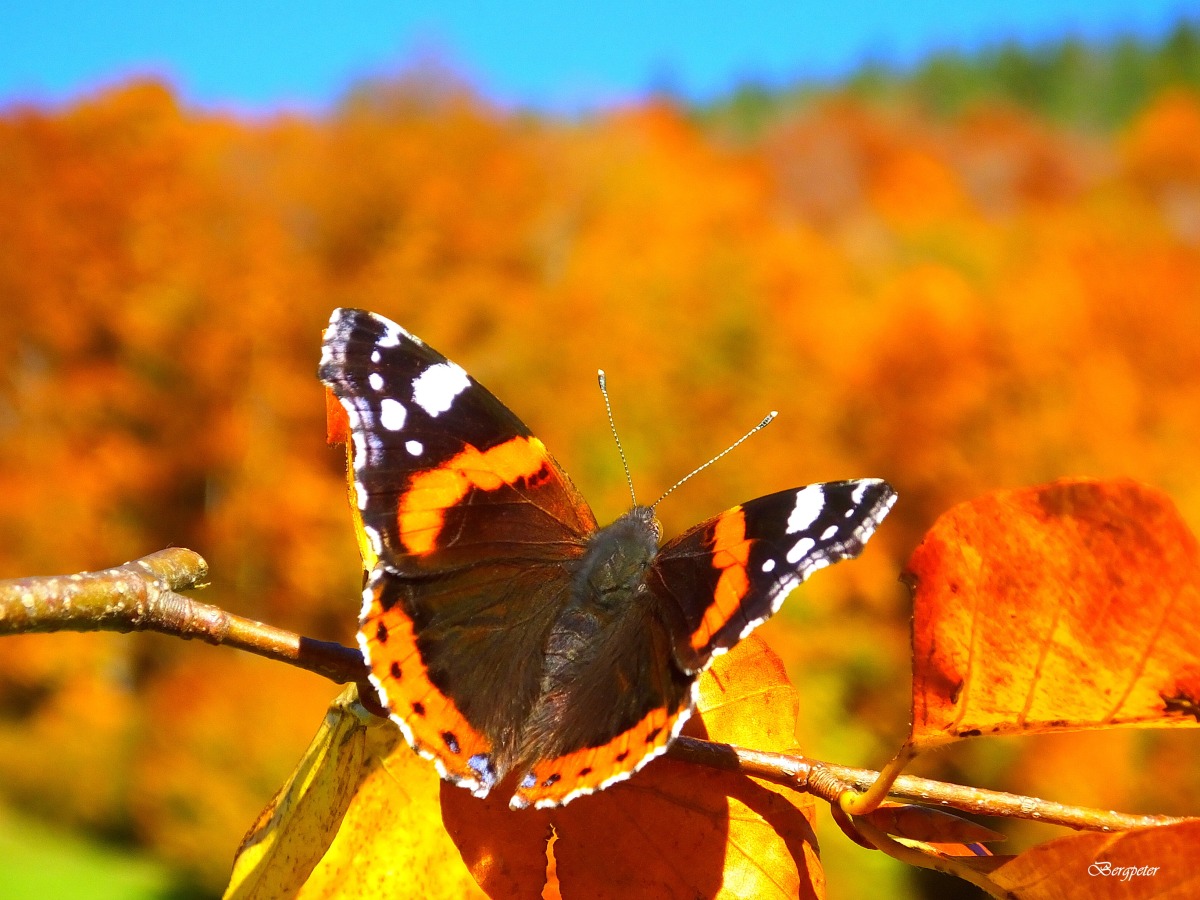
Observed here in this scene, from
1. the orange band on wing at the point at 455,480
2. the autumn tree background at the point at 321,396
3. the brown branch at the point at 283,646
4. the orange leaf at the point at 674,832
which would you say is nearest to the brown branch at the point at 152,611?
the brown branch at the point at 283,646

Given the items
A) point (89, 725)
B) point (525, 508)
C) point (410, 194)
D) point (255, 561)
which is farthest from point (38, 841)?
point (525, 508)

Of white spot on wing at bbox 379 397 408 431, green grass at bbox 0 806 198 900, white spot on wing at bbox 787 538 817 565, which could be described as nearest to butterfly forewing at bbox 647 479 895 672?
white spot on wing at bbox 787 538 817 565

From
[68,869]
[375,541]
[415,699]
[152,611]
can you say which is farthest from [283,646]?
[68,869]

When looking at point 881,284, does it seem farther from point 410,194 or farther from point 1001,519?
point 1001,519

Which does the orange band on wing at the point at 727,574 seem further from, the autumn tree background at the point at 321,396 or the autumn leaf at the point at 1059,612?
the autumn tree background at the point at 321,396

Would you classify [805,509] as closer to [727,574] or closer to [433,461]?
[727,574]

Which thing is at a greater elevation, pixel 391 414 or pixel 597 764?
pixel 391 414
